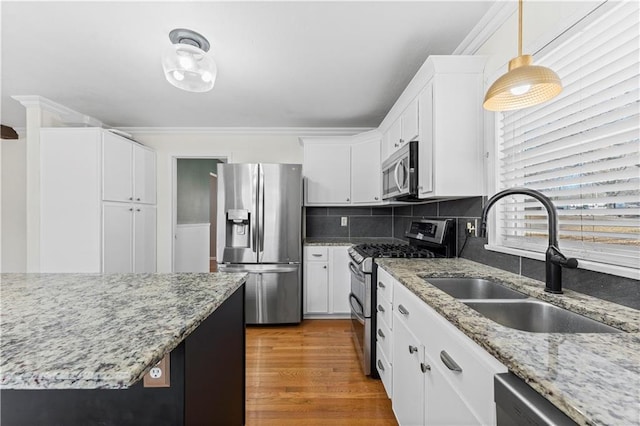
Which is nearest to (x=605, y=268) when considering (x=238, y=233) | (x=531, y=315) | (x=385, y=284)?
(x=531, y=315)

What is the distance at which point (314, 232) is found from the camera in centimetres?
375

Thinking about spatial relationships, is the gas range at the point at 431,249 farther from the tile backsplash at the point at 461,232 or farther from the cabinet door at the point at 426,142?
the cabinet door at the point at 426,142

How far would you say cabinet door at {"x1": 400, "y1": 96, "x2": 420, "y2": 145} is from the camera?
2.00 m

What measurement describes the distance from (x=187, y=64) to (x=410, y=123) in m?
1.54

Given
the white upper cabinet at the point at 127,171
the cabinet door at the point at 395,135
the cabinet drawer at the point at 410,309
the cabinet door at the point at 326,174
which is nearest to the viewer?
the cabinet drawer at the point at 410,309

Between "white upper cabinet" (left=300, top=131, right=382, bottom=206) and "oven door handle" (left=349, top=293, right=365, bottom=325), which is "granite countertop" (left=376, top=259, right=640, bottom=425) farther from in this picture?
"white upper cabinet" (left=300, top=131, right=382, bottom=206)

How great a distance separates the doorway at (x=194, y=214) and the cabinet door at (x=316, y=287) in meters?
2.02

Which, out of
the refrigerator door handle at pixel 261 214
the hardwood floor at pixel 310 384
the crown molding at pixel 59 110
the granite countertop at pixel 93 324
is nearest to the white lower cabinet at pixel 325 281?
the hardwood floor at pixel 310 384

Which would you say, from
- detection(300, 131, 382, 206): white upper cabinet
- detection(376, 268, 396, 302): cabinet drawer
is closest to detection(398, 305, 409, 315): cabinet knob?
detection(376, 268, 396, 302): cabinet drawer

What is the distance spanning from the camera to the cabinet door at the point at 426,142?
1.78 metres

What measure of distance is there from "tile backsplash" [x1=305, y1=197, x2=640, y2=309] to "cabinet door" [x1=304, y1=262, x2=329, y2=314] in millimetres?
632

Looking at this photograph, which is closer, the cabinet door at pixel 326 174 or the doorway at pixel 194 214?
the cabinet door at pixel 326 174

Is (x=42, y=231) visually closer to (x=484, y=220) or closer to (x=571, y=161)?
(x=484, y=220)

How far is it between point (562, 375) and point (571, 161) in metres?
1.03
